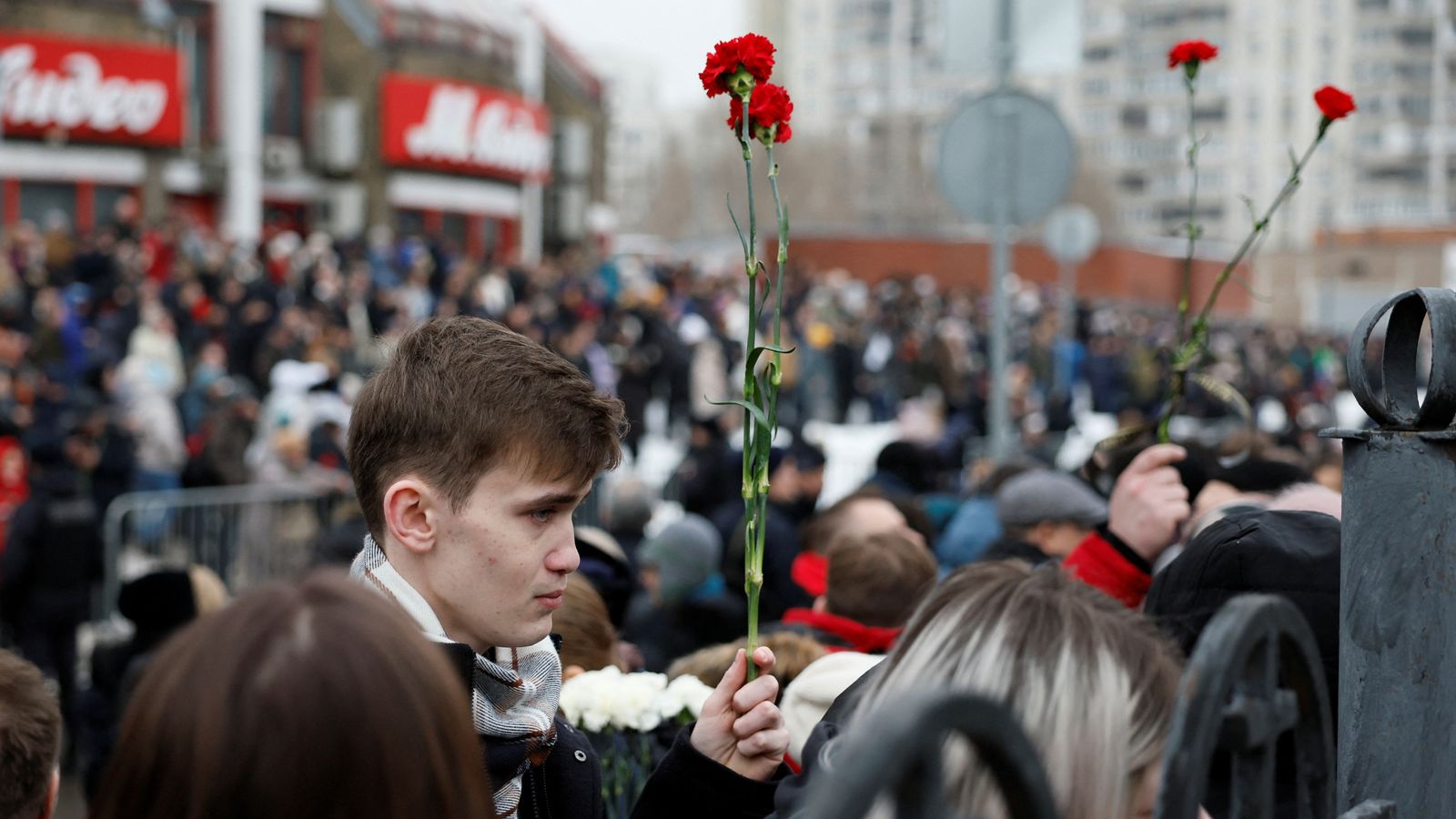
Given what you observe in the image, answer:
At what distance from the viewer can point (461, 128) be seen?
34.5 meters

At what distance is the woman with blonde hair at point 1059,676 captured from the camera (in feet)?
5.94

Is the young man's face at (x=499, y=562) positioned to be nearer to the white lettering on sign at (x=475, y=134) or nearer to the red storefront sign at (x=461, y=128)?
the red storefront sign at (x=461, y=128)

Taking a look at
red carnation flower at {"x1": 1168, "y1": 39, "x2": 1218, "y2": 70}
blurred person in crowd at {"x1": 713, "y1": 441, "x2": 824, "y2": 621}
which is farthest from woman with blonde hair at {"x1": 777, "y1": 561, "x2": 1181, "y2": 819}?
blurred person in crowd at {"x1": 713, "y1": 441, "x2": 824, "y2": 621}

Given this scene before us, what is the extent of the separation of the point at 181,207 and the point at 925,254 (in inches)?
1140

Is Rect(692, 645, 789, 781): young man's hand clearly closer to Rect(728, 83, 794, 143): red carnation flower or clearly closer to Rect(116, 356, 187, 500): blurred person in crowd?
Rect(728, 83, 794, 143): red carnation flower

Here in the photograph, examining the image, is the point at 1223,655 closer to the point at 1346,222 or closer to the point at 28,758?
the point at 28,758

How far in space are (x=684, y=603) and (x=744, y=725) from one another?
4.01 m

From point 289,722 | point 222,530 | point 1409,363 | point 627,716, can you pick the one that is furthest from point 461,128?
point 289,722

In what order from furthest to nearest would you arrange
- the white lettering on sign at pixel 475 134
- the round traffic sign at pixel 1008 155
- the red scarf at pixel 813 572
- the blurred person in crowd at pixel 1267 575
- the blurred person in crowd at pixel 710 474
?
the white lettering on sign at pixel 475 134 < the blurred person in crowd at pixel 710 474 < the round traffic sign at pixel 1008 155 < the red scarf at pixel 813 572 < the blurred person in crowd at pixel 1267 575

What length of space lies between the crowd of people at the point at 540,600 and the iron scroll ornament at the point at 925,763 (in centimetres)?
16

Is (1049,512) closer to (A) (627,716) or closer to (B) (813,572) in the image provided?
(B) (813,572)

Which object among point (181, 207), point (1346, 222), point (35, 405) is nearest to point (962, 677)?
point (35, 405)

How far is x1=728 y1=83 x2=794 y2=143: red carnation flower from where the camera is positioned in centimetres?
251

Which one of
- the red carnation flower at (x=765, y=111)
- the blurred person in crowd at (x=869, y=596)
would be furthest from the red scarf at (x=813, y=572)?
the red carnation flower at (x=765, y=111)
